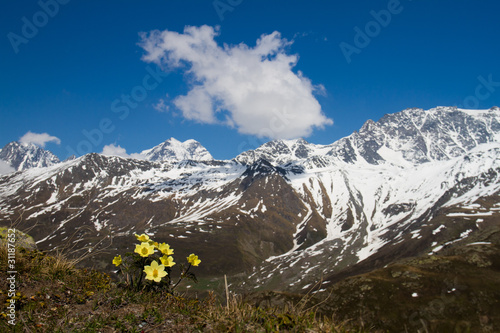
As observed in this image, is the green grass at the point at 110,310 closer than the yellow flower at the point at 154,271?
Yes

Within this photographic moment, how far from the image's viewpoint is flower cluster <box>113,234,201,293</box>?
554 centimetres

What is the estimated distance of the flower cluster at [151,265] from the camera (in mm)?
5539

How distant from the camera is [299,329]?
4516 millimetres

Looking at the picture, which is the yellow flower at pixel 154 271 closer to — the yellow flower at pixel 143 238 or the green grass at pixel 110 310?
the green grass at pixel 110 310

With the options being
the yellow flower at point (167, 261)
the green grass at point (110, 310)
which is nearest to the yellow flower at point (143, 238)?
the yellow flower at point (167, 261)

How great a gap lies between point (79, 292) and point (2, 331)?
6.62 ft

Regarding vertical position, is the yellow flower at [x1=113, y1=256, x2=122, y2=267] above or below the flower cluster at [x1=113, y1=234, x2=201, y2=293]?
above

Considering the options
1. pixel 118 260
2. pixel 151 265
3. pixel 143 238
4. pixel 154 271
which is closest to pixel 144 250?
pixel 151 265

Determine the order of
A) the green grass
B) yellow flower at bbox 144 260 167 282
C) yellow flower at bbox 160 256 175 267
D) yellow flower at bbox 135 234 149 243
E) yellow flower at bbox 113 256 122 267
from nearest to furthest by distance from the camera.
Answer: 1. the green grass
2. yellow flower at bbox 144 260 167 282
3. yellow flower at bbox 160 256 175 267
4. yellow flower at bbox 135 234 149 243
5. yellow flower at bbox 113 256 122 267

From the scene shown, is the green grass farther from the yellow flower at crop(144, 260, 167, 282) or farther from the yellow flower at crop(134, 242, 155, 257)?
the yellow flower at crop(134, 242, 155, 257)

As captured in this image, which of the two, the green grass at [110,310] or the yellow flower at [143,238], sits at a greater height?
the yellow flower at [143,238]

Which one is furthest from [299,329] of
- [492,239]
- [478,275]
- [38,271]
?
[492,239]

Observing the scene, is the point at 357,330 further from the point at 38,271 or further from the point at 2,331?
the point at 38,271

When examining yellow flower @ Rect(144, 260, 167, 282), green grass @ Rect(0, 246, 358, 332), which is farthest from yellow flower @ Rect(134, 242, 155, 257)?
green grass @ Rect(0, 246, 358, 332)
